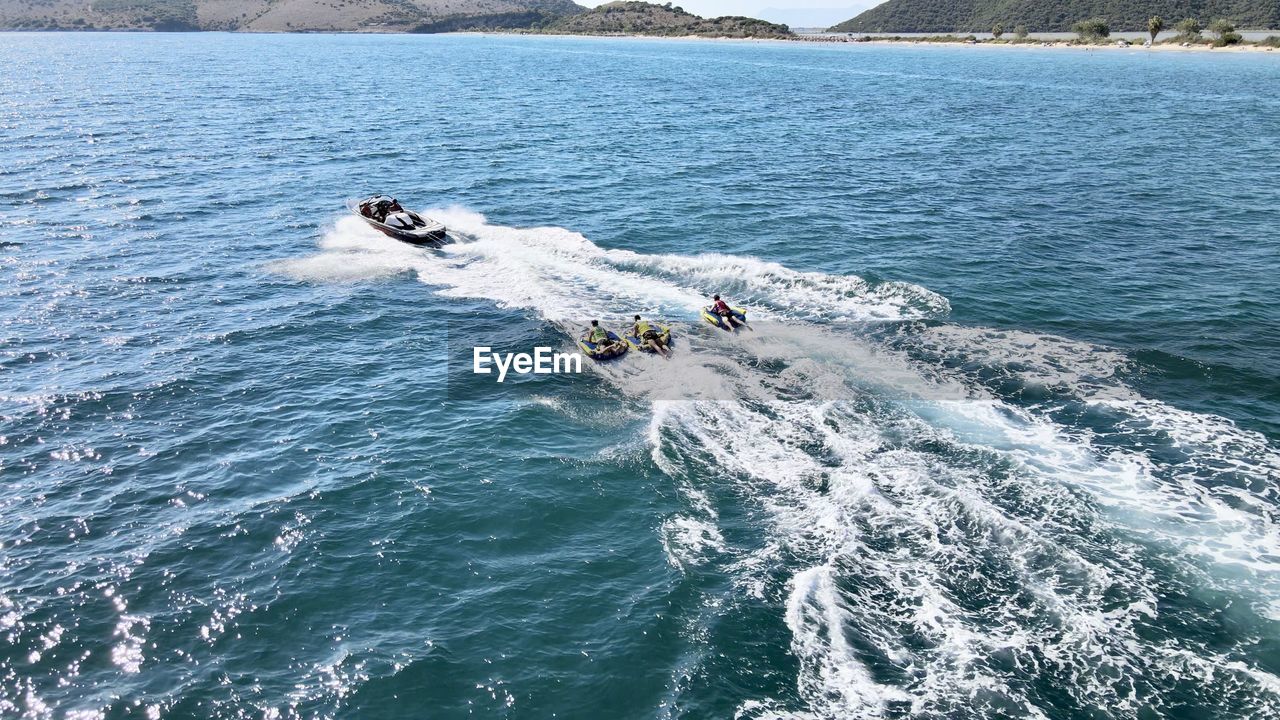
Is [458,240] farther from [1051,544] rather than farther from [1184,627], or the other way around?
[1184,627]

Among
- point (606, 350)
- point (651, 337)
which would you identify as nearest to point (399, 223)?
point (606, 350)

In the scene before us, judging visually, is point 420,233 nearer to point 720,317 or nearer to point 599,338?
point 599,338

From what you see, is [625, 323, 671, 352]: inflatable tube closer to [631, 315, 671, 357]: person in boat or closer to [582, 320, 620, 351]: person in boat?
[631, 315, 671, 357]: person in boat

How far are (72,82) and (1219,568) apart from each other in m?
182

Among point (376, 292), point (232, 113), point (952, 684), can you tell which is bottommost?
point (952, 684)

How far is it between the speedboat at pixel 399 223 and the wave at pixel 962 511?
19.1m

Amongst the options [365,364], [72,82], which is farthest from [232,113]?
[365,364]

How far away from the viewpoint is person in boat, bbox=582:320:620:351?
38.7 m

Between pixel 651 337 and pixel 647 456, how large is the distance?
9.56 metres

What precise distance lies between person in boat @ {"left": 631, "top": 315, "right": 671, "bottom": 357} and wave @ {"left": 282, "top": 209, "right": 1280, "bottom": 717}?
108 centimetres

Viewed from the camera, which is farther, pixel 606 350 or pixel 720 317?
pixel 720 317

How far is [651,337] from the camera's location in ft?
128

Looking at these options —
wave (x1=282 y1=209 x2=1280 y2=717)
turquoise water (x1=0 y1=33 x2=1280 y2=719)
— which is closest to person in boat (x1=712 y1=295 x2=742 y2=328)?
wave (x1=282 y1=209 x2=1280 y2=717)

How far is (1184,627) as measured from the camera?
73.0 ft
